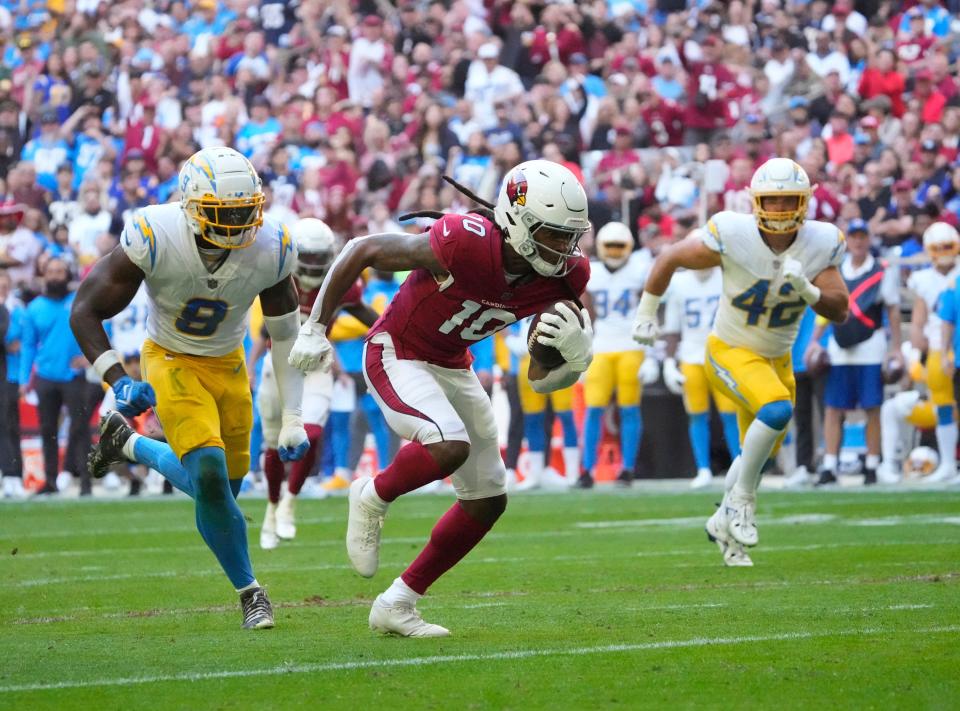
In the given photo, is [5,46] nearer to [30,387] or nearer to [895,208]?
[30,387]

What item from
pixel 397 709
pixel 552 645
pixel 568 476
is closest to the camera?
pixel 397 709

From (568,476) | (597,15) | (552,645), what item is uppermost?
(597,15)

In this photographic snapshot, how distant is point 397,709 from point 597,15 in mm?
15150

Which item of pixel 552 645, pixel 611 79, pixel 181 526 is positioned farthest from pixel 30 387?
pixel 552 645

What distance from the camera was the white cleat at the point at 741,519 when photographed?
7910 millimetres

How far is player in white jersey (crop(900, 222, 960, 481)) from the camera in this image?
42.1 feet

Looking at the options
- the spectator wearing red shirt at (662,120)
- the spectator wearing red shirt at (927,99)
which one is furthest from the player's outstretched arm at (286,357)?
the spectator wearing red shirt at (662,120)

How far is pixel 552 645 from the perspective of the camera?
5.43 meters

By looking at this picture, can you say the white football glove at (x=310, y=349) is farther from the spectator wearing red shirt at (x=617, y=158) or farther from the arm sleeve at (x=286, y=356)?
the spectator wearing red shirt at (x=617, y=158)

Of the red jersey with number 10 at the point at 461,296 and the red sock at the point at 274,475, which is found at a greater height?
the red jersey with number 10 at the point at 461,296

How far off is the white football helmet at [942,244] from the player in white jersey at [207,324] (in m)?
7.68

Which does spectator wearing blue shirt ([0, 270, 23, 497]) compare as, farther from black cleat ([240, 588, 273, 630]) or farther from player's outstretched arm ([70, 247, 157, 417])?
black cleat ([240, 588, 273, 630])

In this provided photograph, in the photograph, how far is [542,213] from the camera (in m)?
5.54

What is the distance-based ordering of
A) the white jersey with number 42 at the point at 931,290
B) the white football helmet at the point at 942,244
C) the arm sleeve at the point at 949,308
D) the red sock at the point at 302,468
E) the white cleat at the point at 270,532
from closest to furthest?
the white cleat at the point at 270,532, the red sock at the point at 302,468, the arm sleeve at the point at 949,308, the white football helmet at the point at 942,244, the white jersey with number 42 at the point at 931,290
